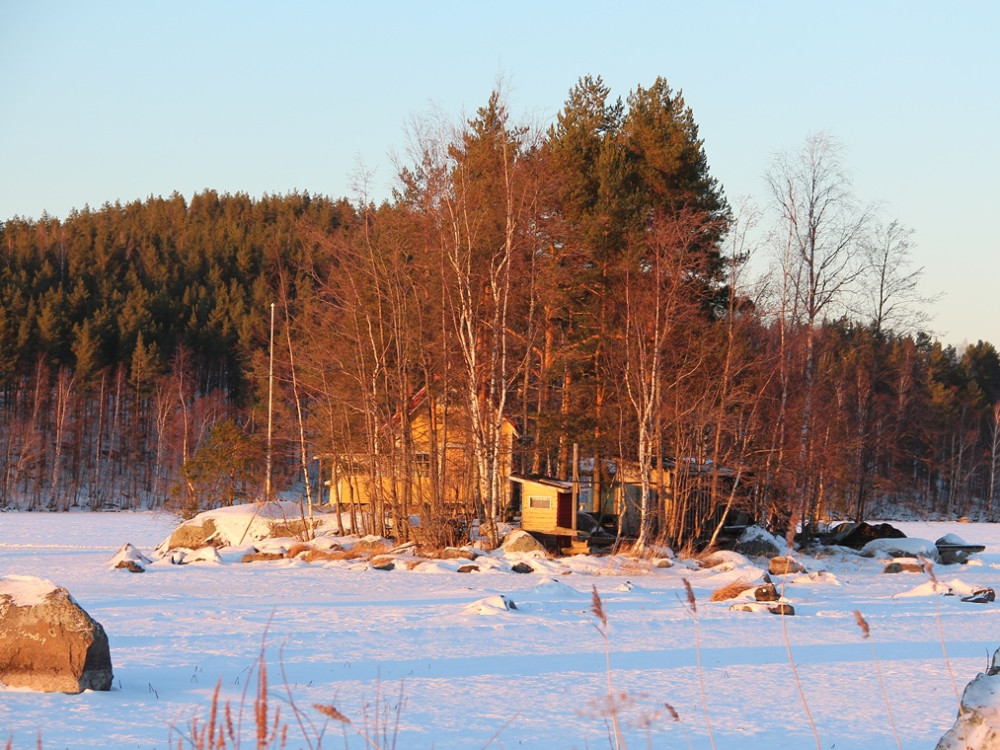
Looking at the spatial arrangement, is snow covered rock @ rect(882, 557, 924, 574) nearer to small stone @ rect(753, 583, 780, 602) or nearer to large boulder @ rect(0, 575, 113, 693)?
small stone @ rect(753, 583, 780, 602)

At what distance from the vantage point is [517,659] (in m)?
12.1

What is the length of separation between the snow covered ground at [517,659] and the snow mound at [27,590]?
80cm

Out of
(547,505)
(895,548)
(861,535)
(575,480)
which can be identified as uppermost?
(575,480)

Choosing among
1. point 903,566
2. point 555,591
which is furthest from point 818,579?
point 555,591

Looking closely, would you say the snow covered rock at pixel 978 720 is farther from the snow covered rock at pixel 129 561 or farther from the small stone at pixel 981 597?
the snow covered rock at pixel 129 561

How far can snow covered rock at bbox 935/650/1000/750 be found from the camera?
15.5ft

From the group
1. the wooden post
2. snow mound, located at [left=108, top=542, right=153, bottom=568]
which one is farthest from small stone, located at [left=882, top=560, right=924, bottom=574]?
snow mound, located at [left=108, top=542, right=153, bottom=568]

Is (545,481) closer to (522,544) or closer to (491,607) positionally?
(522,544)

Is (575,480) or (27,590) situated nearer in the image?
(27,590)

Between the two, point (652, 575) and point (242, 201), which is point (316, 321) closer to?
point (652, 575)

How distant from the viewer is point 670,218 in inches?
1198

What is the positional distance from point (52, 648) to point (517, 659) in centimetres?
501

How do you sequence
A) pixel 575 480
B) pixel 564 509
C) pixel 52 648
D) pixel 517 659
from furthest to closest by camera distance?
pixel 564 509 < pixel 575 480 < pixel 517 659 < pixel 52 648

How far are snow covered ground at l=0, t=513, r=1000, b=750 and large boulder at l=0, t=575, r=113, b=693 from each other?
19 centimetres
